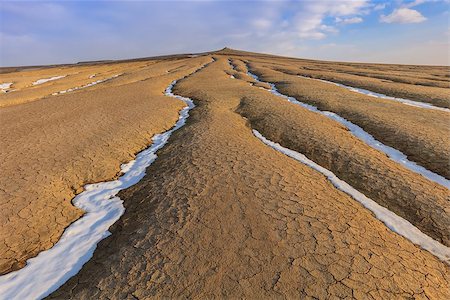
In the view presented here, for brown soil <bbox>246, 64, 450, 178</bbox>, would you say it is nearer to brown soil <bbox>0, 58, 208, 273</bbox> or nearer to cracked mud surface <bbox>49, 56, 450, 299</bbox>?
cracked mud surface <bbox>49, 56, 450, 299</bbox>

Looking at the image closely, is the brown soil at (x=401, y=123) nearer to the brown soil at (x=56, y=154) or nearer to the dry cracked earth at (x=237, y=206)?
A: the dry cracked earth at (x=237, y=206)

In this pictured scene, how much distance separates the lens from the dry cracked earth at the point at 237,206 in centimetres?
801

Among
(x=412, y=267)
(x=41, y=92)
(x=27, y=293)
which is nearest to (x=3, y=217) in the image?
(x=27, y=293)

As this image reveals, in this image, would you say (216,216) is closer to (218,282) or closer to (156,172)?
(218,282)

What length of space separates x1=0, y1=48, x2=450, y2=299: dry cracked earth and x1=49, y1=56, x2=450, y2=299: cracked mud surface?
0.04 m

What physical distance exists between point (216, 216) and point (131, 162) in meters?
8.65

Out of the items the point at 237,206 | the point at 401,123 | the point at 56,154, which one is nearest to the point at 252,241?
the point at 237,206

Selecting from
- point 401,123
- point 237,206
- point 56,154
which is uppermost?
point 401,123

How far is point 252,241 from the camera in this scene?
9.30 metres

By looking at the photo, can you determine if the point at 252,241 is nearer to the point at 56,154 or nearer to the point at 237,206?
the point at 237,206

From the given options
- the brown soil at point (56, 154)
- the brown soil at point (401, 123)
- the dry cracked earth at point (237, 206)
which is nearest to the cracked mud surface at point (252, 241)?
the dry cracked earth at point (237, 206)

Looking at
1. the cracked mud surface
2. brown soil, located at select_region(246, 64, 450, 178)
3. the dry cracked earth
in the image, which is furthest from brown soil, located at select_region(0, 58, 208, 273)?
brown soil, located at select_region(246, 64, 450, 178)

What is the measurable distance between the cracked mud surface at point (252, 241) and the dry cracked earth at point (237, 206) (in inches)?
1.7

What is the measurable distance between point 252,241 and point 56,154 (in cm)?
1401
